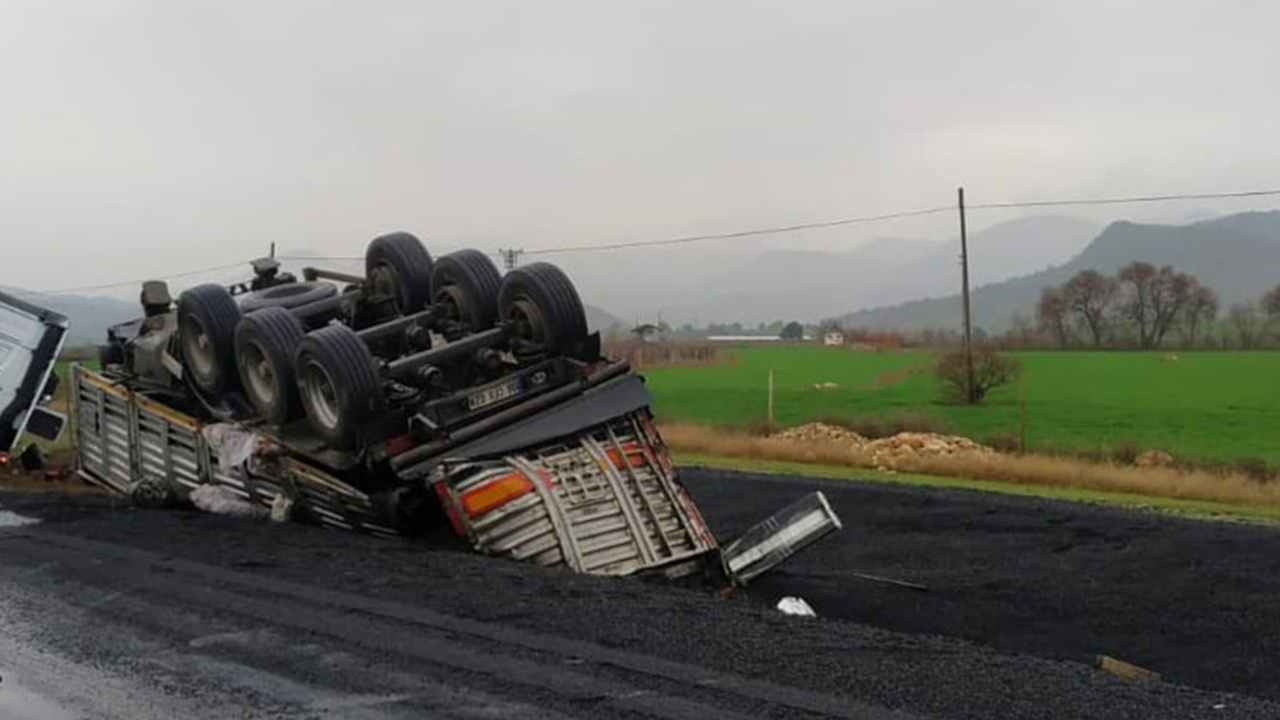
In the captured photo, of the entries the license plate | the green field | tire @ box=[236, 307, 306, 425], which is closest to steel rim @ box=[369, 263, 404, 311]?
tire @ box=[236, 307, 306, 425]

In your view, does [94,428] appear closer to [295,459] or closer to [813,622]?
[295,459]

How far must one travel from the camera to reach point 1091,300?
206ft

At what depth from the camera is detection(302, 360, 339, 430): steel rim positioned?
959cm

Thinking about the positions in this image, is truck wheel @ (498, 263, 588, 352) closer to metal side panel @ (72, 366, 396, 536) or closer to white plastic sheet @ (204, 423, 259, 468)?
metal side panel @ (72, 366, 396, 536)

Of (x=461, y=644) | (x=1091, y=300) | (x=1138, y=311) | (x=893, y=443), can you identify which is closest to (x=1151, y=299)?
(x=1138, y=311)

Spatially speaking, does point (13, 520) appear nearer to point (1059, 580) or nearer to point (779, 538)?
point (779, 538)

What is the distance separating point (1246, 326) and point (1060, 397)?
78.4 ft

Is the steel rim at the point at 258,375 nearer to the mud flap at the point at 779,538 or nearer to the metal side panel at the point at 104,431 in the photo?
the metal side panel at the point at 104,431

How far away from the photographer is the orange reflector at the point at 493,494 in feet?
28.8

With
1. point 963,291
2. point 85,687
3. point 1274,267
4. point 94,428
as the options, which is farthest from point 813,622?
point 1274,267

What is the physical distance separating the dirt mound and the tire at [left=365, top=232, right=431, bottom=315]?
907cm

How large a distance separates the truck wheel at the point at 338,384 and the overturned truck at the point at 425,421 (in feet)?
0.05

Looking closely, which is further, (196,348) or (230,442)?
(196,348)

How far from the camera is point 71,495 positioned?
13.2 meters
